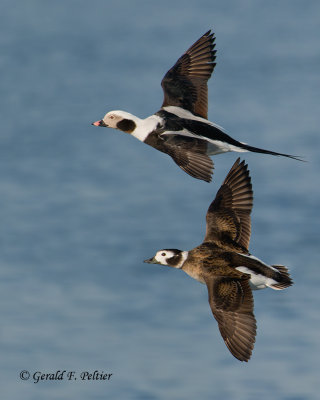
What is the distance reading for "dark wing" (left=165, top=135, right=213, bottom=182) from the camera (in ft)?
35.7

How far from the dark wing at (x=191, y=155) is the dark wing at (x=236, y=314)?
1049mm

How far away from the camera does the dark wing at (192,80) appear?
12.4 metres

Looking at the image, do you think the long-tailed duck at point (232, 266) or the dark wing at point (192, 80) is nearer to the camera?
the long-tailed duck at point (232, 266)

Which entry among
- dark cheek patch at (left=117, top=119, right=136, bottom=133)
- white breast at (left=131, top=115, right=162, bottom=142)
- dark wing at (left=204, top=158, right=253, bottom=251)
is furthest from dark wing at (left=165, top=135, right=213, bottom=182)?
dark cheek patch at (left=117, top=119, right=136, bottom=133)

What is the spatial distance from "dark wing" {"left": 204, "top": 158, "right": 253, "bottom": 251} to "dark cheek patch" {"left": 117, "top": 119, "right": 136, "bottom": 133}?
120cm

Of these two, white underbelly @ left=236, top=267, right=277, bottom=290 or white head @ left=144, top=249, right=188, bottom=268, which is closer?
white underbelly @ left=236, top=267, right=277, bottom=290

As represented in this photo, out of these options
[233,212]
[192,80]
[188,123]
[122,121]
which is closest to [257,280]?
[233,212]

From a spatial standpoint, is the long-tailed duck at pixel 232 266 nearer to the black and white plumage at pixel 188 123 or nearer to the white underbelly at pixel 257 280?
the white underbelly at pixel 257 280

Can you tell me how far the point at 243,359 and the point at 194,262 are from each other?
1.32 m

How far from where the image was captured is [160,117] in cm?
1189

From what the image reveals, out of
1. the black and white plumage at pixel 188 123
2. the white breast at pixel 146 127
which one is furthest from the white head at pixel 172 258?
the white breast at pixel 146 127

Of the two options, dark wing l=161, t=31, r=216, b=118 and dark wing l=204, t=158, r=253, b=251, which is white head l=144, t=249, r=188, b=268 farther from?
dark wing l=161, t=31, r=216, b=118

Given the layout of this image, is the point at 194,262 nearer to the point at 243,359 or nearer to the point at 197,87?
the point at 243,359

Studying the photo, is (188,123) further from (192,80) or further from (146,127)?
(192,80)
